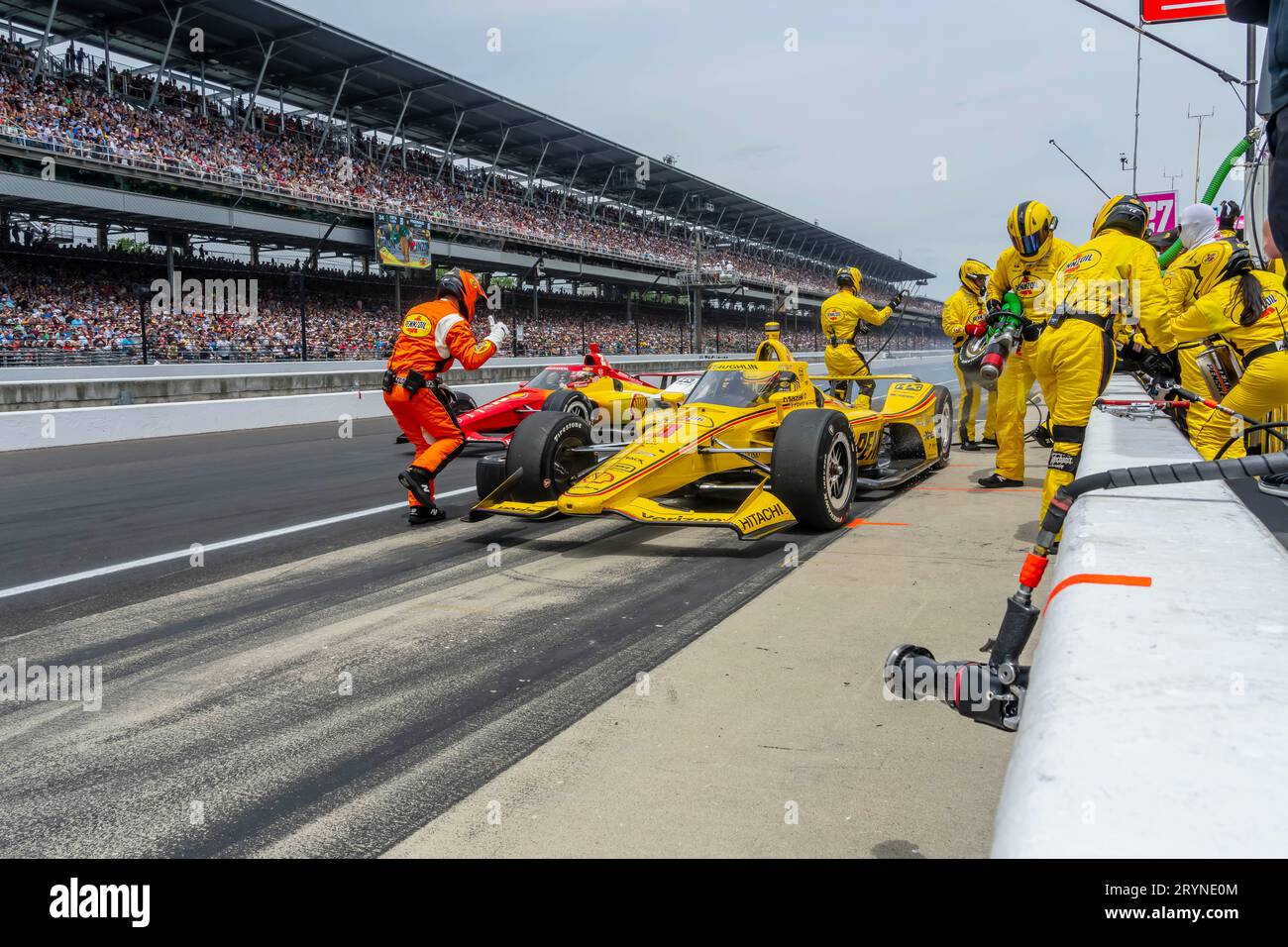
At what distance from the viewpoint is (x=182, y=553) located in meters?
6.18

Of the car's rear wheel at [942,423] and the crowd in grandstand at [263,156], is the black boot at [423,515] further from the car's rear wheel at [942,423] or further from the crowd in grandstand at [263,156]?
the crowd in grandstand at [263,156]

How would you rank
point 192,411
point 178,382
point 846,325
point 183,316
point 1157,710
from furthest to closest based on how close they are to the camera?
point 183,316 → point 178,382 → point 192,411 → point 846,325 → point 1157,710

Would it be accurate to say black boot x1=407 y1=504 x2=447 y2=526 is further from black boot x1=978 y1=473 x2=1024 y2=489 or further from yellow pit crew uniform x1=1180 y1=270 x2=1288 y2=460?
yellow pit crew uniform x1=1180 y1=270 x2=1288 y2=460

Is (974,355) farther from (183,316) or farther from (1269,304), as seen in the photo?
(183,316)

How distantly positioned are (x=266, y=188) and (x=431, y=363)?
2719 centimetres

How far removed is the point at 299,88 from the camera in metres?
35.2

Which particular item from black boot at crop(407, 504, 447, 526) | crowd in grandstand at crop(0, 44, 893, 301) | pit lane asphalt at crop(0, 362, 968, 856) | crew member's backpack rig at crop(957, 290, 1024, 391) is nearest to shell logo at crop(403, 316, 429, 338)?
black boot at crop(407, 504, 447, 526)

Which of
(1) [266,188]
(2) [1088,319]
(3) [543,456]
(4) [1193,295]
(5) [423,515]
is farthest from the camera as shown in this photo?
(1) [266,188]

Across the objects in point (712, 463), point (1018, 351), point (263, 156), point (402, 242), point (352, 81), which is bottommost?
point (712, 463)

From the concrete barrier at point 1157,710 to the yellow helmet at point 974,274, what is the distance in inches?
384

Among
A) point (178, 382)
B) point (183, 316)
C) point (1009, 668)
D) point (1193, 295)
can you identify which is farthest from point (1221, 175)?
point (183, 316)

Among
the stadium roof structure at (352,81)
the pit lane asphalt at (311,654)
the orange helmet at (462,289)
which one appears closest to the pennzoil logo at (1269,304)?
the pit lane asphalt at (311,654)

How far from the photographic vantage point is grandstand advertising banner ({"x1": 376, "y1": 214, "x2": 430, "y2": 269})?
3416cm
